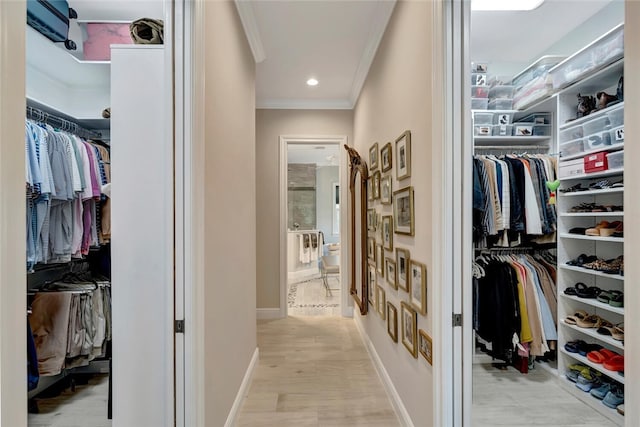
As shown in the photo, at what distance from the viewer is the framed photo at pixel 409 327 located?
1.80 meters

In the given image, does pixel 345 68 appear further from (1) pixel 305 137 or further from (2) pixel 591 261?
(2) pixel 591 261

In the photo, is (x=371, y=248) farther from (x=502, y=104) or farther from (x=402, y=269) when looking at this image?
(x=502, y=104)

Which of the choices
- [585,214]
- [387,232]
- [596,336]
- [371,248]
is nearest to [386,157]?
[387,232]

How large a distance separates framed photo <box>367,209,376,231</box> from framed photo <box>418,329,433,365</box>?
1.45m

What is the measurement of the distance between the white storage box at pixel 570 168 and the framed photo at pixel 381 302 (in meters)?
1.54

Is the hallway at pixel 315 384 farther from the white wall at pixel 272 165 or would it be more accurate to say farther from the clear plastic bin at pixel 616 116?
the clear plastic bin at pixel 616 116

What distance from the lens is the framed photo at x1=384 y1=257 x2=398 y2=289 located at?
7.41 ft

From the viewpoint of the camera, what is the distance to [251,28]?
2551 millimetres

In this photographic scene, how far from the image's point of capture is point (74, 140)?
185 cm

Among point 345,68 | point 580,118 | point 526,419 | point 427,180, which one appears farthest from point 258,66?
point 526,419

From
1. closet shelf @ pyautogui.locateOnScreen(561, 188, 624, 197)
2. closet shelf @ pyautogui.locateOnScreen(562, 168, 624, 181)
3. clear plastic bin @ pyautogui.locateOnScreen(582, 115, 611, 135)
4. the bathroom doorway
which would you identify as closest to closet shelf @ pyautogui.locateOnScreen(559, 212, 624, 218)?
closet shelf @ pyautogui.locateOnScreen(561, 188, 624, 197)

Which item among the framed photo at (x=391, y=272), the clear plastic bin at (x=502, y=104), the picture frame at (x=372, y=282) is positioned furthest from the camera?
the picture frame at (x=372, y=282)

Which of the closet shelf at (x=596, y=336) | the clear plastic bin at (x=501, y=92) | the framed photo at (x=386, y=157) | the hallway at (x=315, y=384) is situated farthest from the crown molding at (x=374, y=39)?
the hallway at (x=315, y=384)

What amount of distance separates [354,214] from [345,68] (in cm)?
167
